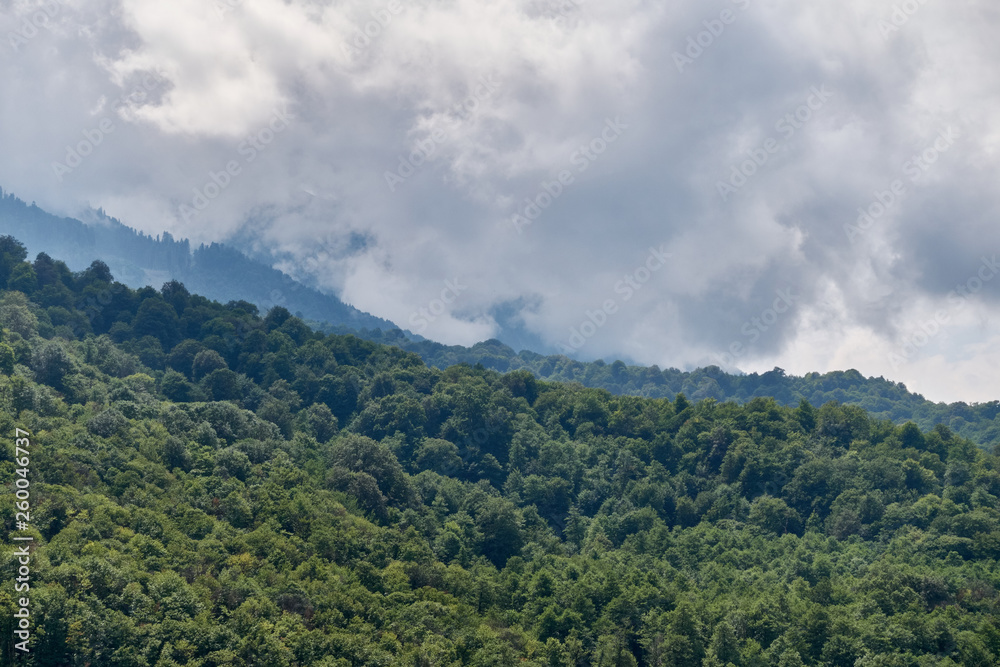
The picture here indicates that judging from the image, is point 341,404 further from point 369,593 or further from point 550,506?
point 369,593

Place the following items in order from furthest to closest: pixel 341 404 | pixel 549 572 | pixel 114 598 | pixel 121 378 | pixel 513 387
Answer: pixel 513 387 < pixel 341 404 < pixel 121 378 < pixel 549 572 < pixel 114 598

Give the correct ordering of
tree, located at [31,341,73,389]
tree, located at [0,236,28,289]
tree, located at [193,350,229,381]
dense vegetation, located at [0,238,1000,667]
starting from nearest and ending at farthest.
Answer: dense vegetation, located at [0,238,1000,667] → tree, located at [31,341,73,389] → tree, located at [193,350,229,381] → tree, located at [0,236,28,289]

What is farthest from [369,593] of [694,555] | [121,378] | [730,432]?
[730,432]

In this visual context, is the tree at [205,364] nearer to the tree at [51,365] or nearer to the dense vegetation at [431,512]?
the dense vegetation at [431,512]

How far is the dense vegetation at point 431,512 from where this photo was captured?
206 feet

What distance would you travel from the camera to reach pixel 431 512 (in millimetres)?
96250

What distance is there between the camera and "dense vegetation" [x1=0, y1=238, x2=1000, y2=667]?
6278 centimetres

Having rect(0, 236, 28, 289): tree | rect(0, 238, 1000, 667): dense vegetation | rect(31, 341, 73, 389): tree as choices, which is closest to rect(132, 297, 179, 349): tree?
rect(0, 238, 1000, 667): dense vegetation

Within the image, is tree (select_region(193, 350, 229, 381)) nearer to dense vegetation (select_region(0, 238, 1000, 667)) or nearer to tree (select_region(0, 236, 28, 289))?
dense vegetation (select_region(0, 238, 1000, 667))

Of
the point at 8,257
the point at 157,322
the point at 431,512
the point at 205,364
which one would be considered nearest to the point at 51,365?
the point at 205,364

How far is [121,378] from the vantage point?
10731 cm

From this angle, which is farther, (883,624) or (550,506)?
(550,506)

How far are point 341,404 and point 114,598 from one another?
7088 cm

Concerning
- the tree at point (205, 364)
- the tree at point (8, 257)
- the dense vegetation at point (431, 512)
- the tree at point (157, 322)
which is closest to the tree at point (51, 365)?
the dense vegetation at point (431, 512)
